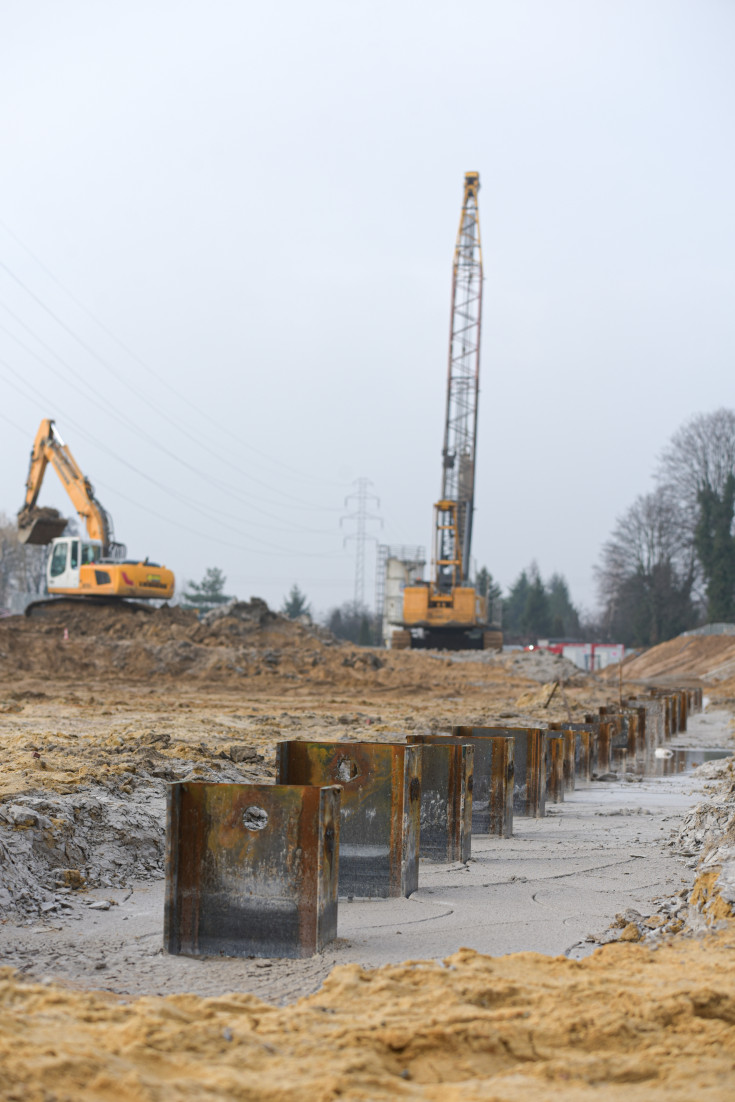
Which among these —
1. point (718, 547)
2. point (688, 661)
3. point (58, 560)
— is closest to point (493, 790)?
point (58, 560)

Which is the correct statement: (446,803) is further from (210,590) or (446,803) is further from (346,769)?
(210,590)

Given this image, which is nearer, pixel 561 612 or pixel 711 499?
pixel 711 499

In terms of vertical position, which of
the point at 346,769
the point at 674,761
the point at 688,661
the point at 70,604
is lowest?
the point at 674,761

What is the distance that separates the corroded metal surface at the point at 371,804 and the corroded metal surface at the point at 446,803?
32.0 inches

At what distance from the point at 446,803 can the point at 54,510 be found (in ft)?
86.1

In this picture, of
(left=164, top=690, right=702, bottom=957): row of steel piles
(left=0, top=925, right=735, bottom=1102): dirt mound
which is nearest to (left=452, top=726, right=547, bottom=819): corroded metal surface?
(left=164, top=690, right=702, bottom=957): row of steel piles

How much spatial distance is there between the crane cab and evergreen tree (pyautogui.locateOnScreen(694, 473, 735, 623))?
38183 millimetres

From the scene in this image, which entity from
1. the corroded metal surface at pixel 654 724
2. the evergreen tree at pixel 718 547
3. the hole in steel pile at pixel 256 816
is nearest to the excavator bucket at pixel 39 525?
the corroded metal surface at pixel 654 724

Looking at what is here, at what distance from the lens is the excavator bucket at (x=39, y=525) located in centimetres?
2988

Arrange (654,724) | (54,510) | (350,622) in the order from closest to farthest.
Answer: (654,724) < (54,510) < (350,622)

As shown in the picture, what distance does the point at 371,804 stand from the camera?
17.2 feet

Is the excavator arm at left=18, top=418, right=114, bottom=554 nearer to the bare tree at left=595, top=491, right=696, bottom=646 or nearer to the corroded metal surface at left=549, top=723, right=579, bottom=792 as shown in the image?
the corroded metal surface at left=549, top=723, right=579, bottom=792

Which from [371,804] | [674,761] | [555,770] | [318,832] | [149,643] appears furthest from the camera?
[149,643]

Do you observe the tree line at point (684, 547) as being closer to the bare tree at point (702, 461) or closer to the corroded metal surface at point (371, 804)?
the bare tree at point (702, 461)
